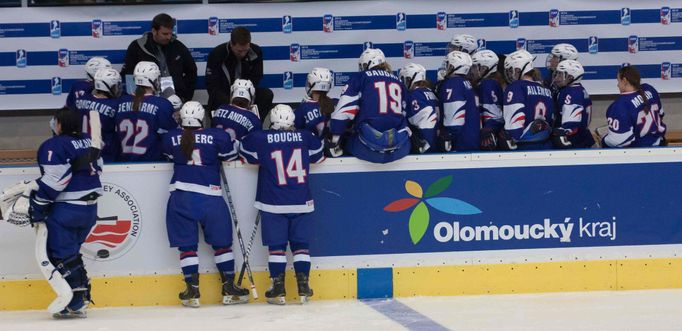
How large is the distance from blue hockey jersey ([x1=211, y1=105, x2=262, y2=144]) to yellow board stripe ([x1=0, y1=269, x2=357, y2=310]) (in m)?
0.99

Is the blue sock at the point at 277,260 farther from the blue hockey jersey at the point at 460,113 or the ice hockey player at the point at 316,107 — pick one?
the blue hockey jersey at the point at 460,113

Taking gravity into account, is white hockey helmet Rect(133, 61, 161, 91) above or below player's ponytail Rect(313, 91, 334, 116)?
above

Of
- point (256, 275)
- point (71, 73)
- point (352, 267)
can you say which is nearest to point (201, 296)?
point (256, 275)

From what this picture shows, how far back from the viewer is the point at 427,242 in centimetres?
1006

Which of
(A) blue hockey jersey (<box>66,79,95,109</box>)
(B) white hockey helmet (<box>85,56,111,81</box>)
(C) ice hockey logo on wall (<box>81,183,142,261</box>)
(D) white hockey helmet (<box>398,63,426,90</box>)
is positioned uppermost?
(B) white hockey helmet (<box>85,56,111,81</box>)

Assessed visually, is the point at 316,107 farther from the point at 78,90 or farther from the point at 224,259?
the point at 78,90

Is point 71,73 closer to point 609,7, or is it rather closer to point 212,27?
point 212,27

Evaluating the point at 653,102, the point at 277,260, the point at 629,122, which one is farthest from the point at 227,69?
the point at 653,102

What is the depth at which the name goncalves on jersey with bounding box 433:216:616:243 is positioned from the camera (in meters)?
10.1

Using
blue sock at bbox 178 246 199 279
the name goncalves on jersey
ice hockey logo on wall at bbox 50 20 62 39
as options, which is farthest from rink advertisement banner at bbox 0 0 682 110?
blue sock at bbox 178 246 199 279

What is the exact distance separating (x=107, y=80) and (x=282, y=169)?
1545mm

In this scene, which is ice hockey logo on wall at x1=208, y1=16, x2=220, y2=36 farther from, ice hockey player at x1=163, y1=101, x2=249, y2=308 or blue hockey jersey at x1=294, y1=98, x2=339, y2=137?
ice hockey player at x1=163, y1=101, x2=249, y2=308

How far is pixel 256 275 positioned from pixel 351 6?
255 cm

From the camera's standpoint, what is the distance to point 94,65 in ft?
34.7
